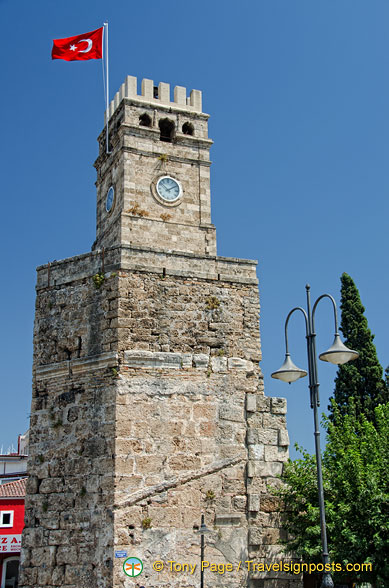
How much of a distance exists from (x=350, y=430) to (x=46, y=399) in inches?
270

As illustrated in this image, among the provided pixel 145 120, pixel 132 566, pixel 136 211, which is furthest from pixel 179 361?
pixel 145 120

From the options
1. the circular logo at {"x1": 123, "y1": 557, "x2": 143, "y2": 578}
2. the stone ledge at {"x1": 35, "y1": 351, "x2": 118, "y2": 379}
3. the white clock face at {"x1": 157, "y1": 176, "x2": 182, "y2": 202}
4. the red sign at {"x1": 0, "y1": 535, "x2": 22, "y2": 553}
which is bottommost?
the red sign at {"x1": 0, "y1": 535, "x2": 22, "y2": 553}

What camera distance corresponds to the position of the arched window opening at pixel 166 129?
2236 centimetres

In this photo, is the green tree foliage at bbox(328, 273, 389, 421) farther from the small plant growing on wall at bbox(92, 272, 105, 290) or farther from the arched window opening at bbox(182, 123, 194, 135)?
the small plant growing on wall at bbox(92, 272, 105, 290)

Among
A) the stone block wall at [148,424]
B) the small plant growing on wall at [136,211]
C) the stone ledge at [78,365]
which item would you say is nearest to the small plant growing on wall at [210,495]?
the stone block wall at [148,424]

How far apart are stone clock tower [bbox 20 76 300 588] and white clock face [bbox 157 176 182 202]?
8.54 metres

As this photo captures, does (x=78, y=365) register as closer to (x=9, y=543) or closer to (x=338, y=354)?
(x=338, y=354)

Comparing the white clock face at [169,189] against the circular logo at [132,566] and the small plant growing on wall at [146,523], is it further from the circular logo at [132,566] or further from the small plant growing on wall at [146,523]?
the circular logo at [132,566]

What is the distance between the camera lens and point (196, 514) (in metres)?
11.5

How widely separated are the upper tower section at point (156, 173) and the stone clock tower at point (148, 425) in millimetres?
7587

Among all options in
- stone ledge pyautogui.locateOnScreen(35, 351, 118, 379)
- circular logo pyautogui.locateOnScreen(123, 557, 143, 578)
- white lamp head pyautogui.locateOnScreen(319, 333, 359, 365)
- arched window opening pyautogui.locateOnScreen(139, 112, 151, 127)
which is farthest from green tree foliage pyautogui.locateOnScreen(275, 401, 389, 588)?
arched window opening pyautogui.locateOnScreen(139, 112, 151, 127)

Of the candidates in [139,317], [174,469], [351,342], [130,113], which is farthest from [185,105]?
[174,469]

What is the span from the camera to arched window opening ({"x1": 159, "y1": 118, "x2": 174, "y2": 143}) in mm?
22359

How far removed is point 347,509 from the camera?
464 inches
